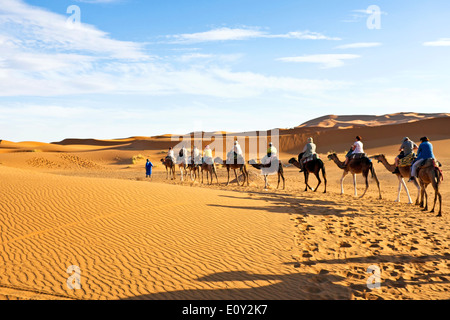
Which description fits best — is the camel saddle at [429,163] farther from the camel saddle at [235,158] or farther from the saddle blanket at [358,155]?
the camel saddle at [235,158]

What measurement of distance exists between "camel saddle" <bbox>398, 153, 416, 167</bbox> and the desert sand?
5.53ft

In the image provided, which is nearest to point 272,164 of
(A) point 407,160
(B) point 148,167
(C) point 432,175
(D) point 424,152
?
(A) point 407,160

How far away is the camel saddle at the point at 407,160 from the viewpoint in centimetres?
1384

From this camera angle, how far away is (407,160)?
1398 centimetres

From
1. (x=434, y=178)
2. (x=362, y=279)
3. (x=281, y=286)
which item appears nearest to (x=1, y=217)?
(x=281, y=286)

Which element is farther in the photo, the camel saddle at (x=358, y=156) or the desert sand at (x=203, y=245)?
the camel saddle at (x=358, y=156)

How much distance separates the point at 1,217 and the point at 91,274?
4.12 meters

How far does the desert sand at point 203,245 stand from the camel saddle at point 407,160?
1.69 metres

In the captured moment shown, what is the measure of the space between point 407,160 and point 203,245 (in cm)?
999

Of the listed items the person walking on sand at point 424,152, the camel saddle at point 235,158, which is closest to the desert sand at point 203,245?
the person walking on sand at point 424,152
